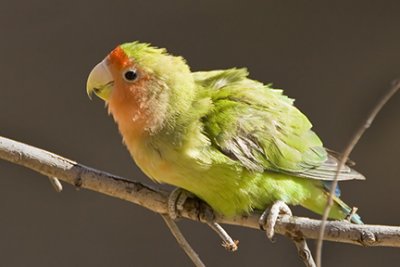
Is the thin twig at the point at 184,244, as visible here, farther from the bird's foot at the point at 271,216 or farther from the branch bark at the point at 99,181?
the bird's foot at the point at 271,216

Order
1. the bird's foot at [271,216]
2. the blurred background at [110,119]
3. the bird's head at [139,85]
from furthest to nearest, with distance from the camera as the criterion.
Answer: the blurred background at [110,119]
the bird's head at [139,85]
the bird's foot at [271,216]

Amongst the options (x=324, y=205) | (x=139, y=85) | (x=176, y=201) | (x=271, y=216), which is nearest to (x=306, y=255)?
(x=271, y=216)

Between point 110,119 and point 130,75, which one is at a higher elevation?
point 130,75

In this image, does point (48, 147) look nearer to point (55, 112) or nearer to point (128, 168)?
point (55, 112)

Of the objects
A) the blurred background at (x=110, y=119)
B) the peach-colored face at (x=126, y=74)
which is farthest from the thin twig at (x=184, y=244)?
the blurred background at (x=110, y=119)

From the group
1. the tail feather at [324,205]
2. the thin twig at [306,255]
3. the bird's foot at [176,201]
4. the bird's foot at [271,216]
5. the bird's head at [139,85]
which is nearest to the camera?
the thin twig at [306,255]

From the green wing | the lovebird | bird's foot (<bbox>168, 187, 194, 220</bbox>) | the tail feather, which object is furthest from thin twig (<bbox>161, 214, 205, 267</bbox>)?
the tail feather

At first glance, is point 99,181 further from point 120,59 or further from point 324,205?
point 324,205
